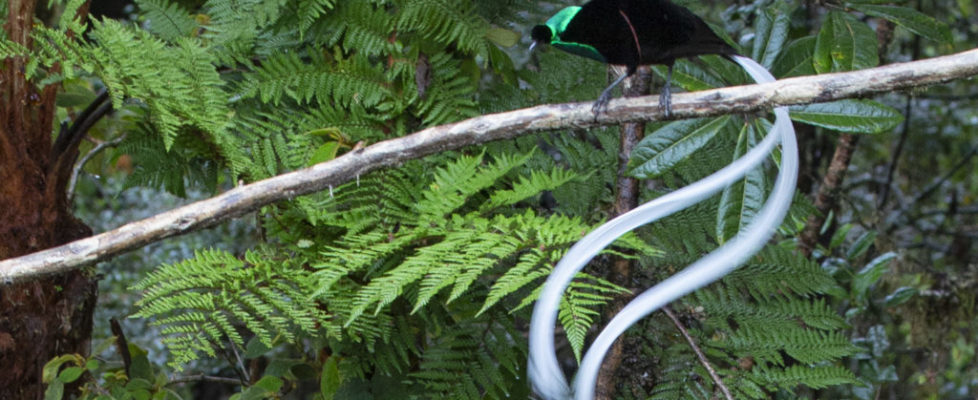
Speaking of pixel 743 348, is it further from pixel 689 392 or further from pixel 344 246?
pixel 344 246

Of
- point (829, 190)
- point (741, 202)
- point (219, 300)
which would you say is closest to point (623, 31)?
point (741, 202)

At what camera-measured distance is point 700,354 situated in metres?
1.24

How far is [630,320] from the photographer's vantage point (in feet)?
3.53

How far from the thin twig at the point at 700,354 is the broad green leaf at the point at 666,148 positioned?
0.73ft

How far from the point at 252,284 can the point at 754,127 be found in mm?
824

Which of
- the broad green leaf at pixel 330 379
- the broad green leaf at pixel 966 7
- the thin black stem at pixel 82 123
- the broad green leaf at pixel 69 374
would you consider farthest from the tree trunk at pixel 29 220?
the broad green leaf at pixel 966 7

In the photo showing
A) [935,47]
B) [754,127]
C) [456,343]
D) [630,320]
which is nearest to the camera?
[630,320]

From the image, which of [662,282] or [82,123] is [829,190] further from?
[82,123]

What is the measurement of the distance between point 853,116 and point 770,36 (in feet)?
0.75

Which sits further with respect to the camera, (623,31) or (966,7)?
(966,7)

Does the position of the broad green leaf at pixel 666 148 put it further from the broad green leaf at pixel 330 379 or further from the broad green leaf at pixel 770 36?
the broad green leaf at pixel 330 379

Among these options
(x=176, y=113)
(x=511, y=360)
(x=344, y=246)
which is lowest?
(x=511, y=360)

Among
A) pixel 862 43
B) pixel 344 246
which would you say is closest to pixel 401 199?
pixel 344 246

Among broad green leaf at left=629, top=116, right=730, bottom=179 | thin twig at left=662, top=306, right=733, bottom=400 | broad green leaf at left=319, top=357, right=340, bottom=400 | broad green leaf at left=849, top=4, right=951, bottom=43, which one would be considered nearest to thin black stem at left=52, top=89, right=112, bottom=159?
broad green leaf at left=319, top=357, right=340, bottom=400
